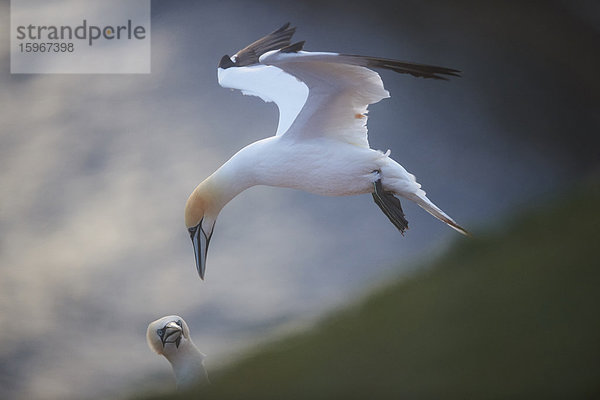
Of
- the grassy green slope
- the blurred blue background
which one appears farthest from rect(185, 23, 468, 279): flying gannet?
the grassy green slope

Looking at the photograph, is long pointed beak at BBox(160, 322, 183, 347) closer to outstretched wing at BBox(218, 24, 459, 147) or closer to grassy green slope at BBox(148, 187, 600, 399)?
grassy green slope at BBox(148, 187, 600, 399)

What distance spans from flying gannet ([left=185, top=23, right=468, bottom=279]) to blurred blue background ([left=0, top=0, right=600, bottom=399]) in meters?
0.24

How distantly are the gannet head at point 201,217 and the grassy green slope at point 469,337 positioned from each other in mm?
562

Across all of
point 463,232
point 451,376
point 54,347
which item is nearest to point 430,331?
point 451,376

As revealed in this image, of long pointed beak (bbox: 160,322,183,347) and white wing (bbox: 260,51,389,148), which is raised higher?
white wing (bbox: 260,51,389,148)

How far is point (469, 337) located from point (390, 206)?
2.94 feet

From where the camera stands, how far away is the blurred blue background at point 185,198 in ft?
12.3
